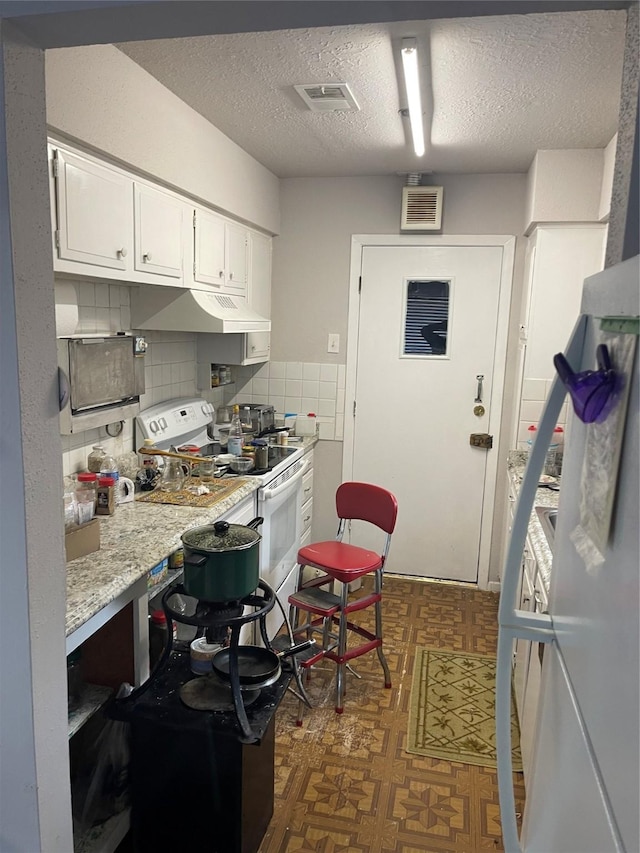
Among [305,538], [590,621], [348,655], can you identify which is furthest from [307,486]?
[590,621]

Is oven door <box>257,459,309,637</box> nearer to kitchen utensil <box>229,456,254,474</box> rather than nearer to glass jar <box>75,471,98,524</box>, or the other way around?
kitchen utensil <box>229,456,254,474</box>

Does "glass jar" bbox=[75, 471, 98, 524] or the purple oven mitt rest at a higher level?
the purple oven mitt

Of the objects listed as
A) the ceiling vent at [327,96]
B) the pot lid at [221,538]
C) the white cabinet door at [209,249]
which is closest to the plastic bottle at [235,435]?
the white cabinet door at [209,249]

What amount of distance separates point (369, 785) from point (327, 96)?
2.64 metres

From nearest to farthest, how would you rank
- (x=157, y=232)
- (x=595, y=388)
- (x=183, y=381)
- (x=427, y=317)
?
1. (x=595, y=388)
2. (x=157, y=232)
3. (x=183, y=381)
4. (x=427, y=317)

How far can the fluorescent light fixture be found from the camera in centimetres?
195

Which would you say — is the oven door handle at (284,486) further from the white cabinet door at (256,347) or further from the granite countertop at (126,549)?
the white cabinet door at (256,347)

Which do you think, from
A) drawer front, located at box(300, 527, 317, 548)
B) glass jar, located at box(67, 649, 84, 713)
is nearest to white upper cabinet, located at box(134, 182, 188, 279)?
glass jar, located at box(67, 649, 84, 713)

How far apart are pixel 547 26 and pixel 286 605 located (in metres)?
2.74

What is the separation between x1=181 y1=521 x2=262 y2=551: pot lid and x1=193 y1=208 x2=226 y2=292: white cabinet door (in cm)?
142

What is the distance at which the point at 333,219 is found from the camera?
3975 millimetres

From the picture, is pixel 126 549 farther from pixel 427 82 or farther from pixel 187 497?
Answer: pixel 427 82

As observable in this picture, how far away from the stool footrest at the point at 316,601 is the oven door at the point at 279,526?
0.61 feet

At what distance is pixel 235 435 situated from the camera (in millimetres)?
3662
